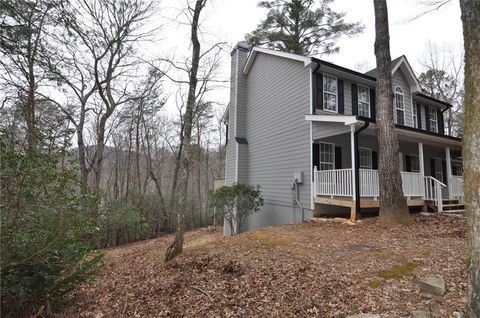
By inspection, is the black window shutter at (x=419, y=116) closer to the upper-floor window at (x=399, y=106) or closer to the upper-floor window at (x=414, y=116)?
the upper-floor window at (x=414, y=116)

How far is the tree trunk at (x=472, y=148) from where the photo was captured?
2.46m

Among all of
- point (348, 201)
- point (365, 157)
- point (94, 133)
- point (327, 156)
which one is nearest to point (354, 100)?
point (365, 157)

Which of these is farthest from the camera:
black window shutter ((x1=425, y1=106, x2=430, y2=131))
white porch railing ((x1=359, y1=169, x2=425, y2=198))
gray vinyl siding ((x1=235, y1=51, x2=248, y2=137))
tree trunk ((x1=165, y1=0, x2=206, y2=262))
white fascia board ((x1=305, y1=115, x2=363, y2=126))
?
black window shutter ((x1=425, y1=106, x2=430, y2=131))

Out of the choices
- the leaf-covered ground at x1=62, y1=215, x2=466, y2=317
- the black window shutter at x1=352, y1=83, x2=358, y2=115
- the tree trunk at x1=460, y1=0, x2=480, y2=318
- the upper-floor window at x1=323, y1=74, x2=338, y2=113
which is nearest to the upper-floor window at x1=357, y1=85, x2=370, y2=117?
the black window shutter at x1=352, y1=83, x2=358, y2=115

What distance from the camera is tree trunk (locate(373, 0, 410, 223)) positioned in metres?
7.67

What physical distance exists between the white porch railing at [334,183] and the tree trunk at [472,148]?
6.16 metres

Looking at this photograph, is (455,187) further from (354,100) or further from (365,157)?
(354,100)

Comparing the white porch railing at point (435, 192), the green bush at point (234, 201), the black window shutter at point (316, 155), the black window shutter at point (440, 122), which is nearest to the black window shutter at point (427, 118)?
the black window shutter at point (440, 122)

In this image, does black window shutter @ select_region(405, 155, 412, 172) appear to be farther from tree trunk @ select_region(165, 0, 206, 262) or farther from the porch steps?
tree trunk @ select_region(165, 0, 206, 262)

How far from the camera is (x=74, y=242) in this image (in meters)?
4.26

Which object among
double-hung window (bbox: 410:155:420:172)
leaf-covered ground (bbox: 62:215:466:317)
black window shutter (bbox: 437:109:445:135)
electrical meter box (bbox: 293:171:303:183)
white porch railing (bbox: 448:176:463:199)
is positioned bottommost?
leaf-covered ground (bbox: 62:215:466:317)

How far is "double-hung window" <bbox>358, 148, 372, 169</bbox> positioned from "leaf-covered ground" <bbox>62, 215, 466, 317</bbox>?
4.84 metres

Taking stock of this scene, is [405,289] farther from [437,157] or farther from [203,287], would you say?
[437,157]

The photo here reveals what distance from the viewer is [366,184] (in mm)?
8812
